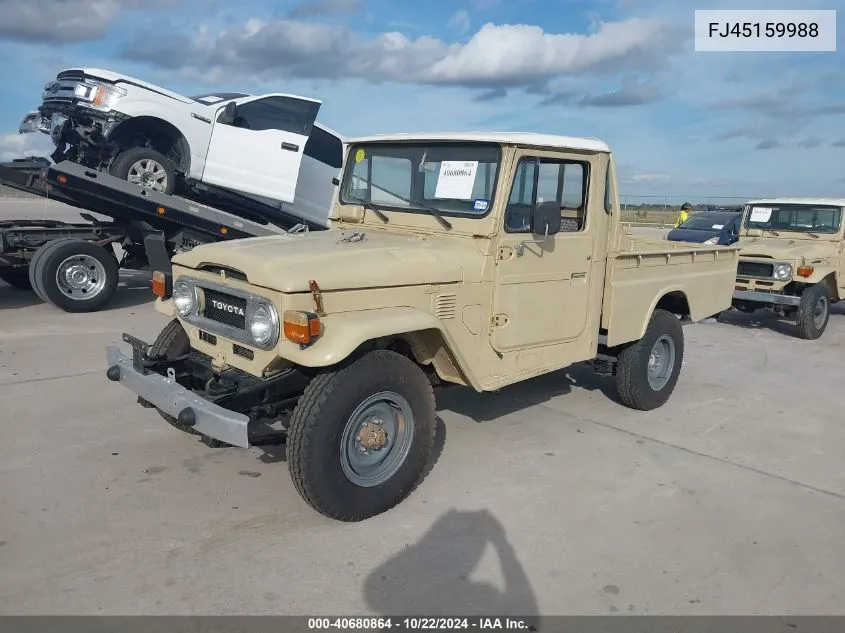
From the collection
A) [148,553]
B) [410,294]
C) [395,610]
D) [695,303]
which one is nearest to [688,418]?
[695,303]

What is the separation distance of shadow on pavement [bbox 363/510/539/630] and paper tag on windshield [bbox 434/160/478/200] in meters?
2.03

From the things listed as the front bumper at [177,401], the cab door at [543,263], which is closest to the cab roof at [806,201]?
the cab door at [543,263]

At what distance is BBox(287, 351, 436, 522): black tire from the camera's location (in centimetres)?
332

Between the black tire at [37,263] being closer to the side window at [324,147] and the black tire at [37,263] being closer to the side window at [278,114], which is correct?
the side window at [278,114]

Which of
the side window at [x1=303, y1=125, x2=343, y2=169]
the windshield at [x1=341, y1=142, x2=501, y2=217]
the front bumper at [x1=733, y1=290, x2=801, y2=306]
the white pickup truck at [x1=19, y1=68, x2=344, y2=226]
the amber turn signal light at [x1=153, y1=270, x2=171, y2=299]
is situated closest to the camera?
the windshield at [x1=341, y1=142, x2=501, y2=217]

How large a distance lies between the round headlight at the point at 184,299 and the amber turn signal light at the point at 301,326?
102 centimetres

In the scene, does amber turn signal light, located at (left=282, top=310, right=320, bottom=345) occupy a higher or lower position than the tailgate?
lower

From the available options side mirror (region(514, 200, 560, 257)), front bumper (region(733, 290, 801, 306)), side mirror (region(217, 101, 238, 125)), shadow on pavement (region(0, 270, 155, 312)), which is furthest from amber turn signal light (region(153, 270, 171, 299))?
front bumper (region(733, 290, 801, 306))

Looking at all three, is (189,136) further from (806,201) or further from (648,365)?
(806,201)

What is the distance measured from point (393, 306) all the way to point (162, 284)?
5.60 feet

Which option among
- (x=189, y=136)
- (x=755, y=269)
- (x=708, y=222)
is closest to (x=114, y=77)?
(x=189, y=136)

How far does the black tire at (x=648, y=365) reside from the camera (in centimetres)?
543

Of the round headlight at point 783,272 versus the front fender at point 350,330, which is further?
the round headlight at point 783,272

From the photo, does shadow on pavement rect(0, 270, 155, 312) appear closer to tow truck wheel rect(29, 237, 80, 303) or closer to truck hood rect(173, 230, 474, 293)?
tow truck wheel rect(29, 237, 80, 303)
